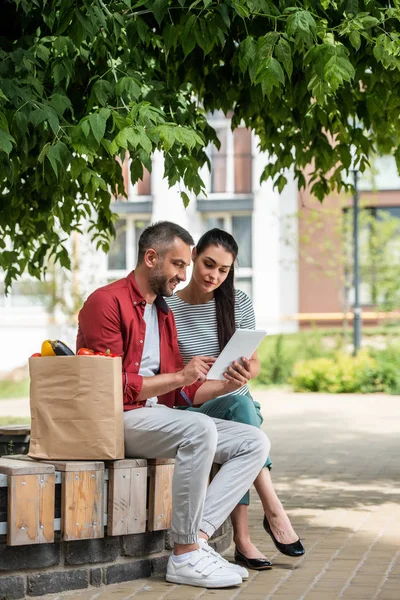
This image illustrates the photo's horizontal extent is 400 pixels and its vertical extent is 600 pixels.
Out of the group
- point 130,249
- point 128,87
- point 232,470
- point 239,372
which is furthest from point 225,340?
point 130,249

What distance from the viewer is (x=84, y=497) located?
220 inches

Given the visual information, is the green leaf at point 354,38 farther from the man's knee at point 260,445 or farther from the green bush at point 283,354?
the green bush at point 283,354

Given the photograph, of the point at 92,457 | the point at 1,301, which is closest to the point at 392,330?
the point at 1,301

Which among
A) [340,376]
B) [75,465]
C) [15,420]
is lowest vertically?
[15,420]

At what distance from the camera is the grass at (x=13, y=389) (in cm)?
2261

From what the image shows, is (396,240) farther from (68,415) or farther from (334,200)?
(68,415)

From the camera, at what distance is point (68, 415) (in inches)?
219

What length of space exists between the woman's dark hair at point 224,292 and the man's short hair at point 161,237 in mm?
416

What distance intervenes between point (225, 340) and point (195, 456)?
1.11m

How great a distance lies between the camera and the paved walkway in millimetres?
5660

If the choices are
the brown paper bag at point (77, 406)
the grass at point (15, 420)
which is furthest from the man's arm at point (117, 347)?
the grass at point (15, 420)

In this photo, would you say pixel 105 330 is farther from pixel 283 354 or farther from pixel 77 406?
pixel 283 354

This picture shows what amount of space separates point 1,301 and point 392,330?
12.6m

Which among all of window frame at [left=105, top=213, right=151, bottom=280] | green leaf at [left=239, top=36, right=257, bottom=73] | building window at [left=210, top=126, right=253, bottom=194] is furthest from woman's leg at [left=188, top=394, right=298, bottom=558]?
window frame at [left=105, top=213, right=151, bottom=280]
